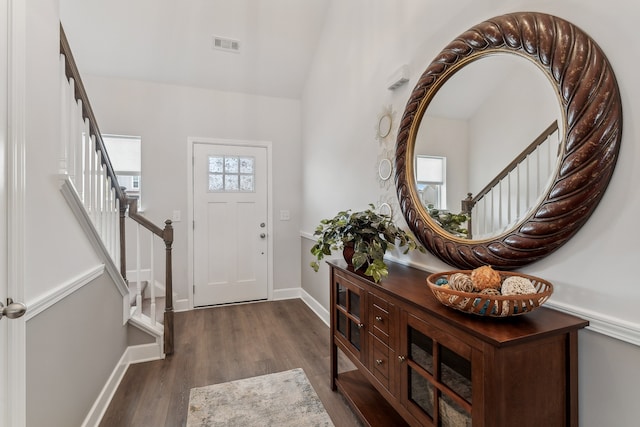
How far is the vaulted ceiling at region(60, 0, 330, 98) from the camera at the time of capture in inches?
112

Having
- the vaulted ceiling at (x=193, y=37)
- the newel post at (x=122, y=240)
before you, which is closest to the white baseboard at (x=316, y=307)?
the newel post at (x=122, y=240)

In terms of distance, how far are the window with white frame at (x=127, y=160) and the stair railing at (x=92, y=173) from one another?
44.2 inches

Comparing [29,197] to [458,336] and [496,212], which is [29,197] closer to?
[458,336]

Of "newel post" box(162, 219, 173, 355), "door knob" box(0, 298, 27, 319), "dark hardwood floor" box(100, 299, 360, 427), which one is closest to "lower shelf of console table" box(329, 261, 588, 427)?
"dark hardwood floor" box(100, 299, 360, 427)

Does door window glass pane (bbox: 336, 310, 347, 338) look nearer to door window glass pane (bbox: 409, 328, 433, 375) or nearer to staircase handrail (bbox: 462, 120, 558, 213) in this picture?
door window glass pane (bbox: 409, 328, 433, 375)

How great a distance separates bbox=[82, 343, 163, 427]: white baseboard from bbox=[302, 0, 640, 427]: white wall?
200 cm

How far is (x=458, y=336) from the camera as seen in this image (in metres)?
1.03

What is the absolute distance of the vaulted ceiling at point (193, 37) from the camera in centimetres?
285

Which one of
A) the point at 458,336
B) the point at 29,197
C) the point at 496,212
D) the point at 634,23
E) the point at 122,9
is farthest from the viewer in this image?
the point at 122,9

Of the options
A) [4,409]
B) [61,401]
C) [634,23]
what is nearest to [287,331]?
[61,401]

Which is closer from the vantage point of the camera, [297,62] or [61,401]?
[61,401]

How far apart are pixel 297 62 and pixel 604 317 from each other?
11.7ft

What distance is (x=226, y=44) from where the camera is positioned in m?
3.24

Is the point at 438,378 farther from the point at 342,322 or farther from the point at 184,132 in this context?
the point at 184,132
